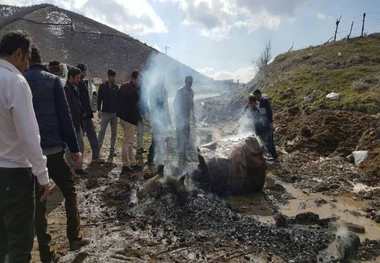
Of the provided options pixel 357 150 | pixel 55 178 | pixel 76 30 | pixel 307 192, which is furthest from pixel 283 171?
pixel 76 30

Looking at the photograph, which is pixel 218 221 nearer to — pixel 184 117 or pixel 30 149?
pixel 30 149

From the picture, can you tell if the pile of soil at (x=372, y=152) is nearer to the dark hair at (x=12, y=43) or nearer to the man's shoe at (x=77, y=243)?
the man's shoe at (x=77, y=243)

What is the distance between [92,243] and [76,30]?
177ft

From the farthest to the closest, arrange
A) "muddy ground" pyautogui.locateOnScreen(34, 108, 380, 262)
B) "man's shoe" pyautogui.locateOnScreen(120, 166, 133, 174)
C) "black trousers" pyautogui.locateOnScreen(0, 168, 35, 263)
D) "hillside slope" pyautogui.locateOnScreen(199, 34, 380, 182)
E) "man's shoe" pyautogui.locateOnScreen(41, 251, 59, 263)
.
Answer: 1. "hillside slope" pyautogui.locateOnScreen(199, 34, 380, 182)
2. "man's shoe" pyautogui.locateOnScreen(120, 166, 133, 174)
3. "muddy ground" pyautogui.locateOnScreen(34, 108, 380, 262)
4. "man's shoe" pyautogui.locateOnScreen(41, 251, 59, 263)
5. "black trousers" pyautogui.locateOnScreen(0, 168, 35, 263)

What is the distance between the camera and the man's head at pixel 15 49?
3.10 m

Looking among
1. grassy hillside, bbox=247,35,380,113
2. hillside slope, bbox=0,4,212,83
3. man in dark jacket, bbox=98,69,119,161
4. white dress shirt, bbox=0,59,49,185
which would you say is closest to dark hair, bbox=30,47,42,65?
white dress shirt, bbox=0,59,49,185

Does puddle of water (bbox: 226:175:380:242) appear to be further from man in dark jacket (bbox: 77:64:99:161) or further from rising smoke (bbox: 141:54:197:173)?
man in dark jacket (bbox: 77:64:99:161)

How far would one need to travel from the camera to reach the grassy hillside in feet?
50.4

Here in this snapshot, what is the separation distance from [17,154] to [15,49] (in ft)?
2.60

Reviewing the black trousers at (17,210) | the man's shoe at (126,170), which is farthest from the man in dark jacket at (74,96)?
the black trousers at (17,210)

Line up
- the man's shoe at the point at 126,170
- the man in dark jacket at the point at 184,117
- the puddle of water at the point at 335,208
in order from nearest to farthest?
the puddle of water at the point at 335,208 → the man's shoe at the point at 126,170 → the man in dark jacket at the point at 184,117

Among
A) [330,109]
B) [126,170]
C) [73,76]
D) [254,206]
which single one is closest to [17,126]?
[254,206]

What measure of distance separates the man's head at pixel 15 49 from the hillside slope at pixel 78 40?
4372 centimetres

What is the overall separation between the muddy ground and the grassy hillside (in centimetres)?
678
